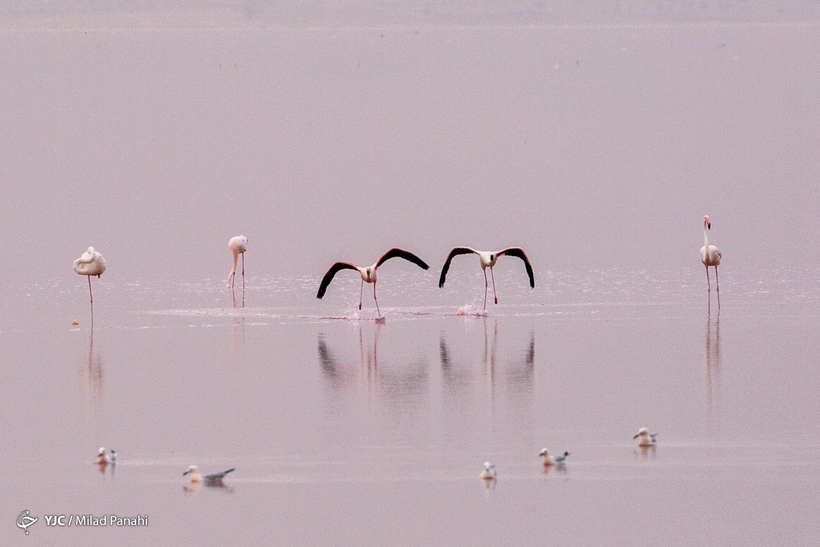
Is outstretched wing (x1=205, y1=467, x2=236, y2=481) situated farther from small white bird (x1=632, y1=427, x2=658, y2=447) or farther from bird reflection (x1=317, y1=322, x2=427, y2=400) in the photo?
bird reflection (x1=317, y1=322, x2=427, y2=400)

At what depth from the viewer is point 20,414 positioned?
15.6 meters

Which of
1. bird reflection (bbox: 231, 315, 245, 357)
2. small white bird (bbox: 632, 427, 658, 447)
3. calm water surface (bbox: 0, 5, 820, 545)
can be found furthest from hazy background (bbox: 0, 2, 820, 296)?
small white bird (bbox: 632, 427, 658, 447)

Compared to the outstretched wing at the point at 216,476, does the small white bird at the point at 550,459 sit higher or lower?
higher

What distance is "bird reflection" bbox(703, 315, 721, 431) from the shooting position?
15.6 meters

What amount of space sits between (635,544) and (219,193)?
108ft

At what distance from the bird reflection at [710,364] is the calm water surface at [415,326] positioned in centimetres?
6

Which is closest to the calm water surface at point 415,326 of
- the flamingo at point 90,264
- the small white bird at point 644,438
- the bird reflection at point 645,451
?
the bird reflection at point 645,451

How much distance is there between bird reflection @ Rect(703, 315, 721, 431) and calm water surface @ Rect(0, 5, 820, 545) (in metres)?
0.06

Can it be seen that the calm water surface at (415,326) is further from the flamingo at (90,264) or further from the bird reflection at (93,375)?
the flamingo at (90,264)

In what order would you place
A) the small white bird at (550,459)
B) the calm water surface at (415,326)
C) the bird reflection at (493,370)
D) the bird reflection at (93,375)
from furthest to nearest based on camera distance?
the bird reflection at (493,370), the bird reflection at (93,375), the small white bird at (550,459), the calm water surface at (415,326)

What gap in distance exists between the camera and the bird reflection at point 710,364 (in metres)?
15.6

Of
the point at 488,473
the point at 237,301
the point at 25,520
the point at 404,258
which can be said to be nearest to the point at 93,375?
the point at 25,520

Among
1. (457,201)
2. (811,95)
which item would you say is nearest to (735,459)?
(457,201)

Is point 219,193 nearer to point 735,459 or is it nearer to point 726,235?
point 726,235
